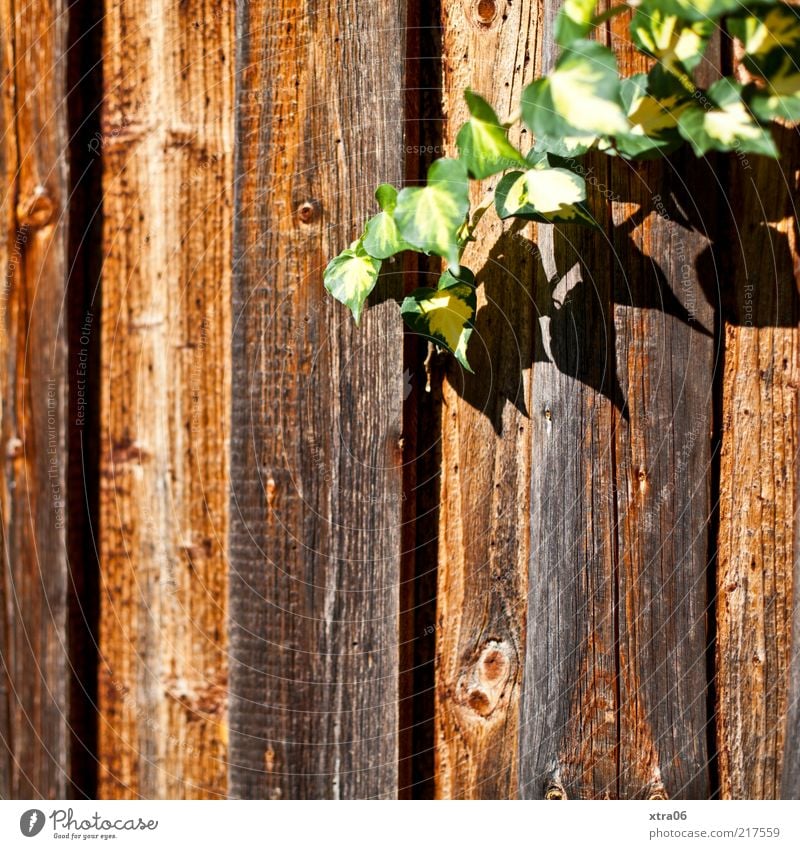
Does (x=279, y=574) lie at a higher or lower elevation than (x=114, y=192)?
lower

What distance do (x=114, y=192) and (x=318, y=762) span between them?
0.64m

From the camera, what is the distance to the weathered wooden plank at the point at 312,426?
639mm

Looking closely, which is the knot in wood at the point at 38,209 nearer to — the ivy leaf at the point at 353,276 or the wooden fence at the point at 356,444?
the wooden fence at the point at 356,444

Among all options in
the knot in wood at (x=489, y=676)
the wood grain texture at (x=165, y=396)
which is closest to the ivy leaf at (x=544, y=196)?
the wood grain texture at (x=165, y=396)

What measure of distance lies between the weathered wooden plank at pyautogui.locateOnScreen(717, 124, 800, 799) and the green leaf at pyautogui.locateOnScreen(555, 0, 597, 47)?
211mm

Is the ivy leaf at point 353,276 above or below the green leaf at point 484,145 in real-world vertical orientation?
below

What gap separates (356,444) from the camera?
0.66 m

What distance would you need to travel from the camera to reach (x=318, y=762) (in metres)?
0.67

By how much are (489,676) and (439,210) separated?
1.51ft
